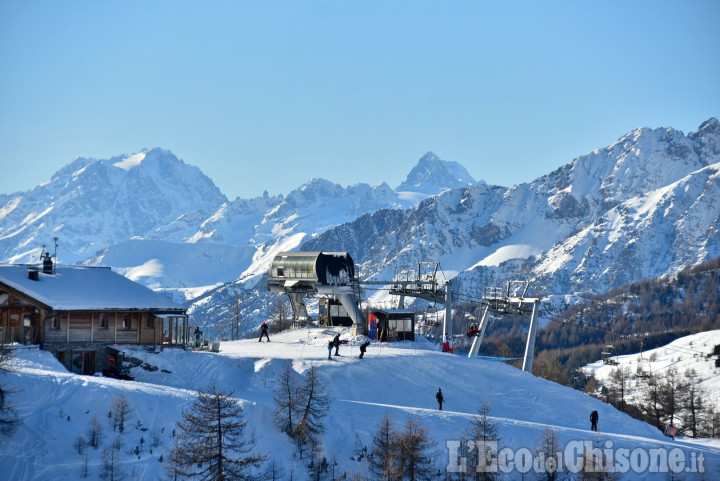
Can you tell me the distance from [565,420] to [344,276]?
124 ft

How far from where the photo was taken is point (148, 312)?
6794 centimetres

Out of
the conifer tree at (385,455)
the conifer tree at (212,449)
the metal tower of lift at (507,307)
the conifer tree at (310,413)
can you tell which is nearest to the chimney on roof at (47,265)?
the conifer tree at (310,413)

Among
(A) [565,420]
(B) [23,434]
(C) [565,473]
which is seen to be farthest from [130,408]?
(A) [565,420]

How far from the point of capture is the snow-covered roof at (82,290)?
212 feet

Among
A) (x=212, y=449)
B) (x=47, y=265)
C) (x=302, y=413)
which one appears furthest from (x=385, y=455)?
(x=47, y=265)

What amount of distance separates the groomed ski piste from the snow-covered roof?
12.0 ft

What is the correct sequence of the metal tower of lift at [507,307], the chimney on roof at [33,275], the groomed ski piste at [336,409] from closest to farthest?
the groomed ski piste at [336,409] < the chimney on roof at [33,275] < the metal tower of lift at [507,307]

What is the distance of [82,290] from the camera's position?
223 ft

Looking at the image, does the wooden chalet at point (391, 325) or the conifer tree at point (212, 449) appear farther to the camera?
the wooden chalet at point (391, 325)

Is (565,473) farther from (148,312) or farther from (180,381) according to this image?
(148,312)

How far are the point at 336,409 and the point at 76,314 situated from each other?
20442 millimetres

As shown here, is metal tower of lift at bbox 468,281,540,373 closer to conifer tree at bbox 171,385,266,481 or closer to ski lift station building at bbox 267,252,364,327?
ski lift station building at bbox 267,252,364,327

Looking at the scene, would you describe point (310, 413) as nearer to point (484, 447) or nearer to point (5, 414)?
point (484, 447)

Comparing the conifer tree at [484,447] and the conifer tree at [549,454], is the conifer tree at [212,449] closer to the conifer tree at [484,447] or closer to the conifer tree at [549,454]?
the conifer tree at [484,447]
